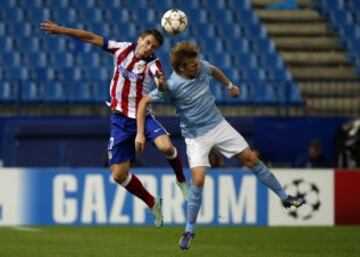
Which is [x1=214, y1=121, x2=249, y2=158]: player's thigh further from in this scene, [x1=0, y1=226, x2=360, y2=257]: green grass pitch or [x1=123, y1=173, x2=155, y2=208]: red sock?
[x1=123, y1=173, x2=155, y2=208]: red sock

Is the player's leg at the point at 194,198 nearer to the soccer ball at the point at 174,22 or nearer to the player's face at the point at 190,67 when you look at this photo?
the player's face at the point at 190,67

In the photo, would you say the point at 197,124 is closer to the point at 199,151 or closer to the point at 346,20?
the point at 199,151

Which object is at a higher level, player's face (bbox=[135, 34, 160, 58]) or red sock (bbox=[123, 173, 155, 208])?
player's face (bbox=[135, 34, 160, 58])

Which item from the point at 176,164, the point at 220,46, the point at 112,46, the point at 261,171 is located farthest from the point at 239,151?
the point at 220,46

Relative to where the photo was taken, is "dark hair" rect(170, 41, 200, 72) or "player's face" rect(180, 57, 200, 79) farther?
"player's face" rect(180, 57, 200, 79)

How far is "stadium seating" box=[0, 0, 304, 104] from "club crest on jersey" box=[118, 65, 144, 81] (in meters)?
7.55

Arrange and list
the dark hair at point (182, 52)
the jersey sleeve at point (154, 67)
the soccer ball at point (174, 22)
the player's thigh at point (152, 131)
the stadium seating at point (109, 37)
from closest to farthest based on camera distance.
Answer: the dark hair at point (182, 52) < the soccer ball at point (174, 22) < the jersey sleeve at point (154, 67) < the player's thigh at point (152, 131) < the stadium seating at point (109, 37)

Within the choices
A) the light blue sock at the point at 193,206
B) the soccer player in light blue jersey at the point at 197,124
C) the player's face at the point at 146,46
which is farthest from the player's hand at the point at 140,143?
the player's face at the point at 146,46

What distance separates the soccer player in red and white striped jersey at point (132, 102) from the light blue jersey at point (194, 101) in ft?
1.58

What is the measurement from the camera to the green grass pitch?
12.2 meters

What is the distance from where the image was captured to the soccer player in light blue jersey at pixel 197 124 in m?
11.9

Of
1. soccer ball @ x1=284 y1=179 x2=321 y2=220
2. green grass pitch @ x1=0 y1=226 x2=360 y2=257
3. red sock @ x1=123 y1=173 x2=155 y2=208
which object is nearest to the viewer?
green grass pitch @ x1=0 y1=226 x2=360 y2=257

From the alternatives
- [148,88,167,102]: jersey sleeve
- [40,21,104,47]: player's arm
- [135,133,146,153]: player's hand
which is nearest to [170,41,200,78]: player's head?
[148,88,167,102]: jersey sleeve

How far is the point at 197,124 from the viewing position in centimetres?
1213
